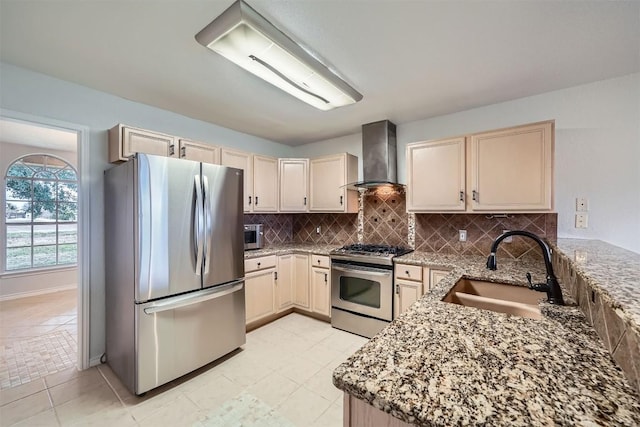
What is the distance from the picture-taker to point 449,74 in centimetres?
199

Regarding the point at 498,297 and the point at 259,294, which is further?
the point at 259,294

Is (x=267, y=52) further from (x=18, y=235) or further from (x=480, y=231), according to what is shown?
(x=18, y=235)

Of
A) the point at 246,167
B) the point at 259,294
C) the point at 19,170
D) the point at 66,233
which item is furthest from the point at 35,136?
the point at 259,294

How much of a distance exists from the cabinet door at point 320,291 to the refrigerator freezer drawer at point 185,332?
0.97m

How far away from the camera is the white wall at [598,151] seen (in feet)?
6.59

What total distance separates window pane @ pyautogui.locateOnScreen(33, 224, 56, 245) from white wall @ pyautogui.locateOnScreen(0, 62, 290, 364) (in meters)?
3.43

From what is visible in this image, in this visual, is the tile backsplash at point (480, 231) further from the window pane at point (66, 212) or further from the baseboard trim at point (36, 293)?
the window pane at point (66, 212)

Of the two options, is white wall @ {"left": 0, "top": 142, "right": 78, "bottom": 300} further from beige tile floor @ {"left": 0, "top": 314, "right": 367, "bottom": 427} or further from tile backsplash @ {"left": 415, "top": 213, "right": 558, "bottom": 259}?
tile backsplash @ {"left": 415, "top": 213, "right": 558, "bottom": 259}

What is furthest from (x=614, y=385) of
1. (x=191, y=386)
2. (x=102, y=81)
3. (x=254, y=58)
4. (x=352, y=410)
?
(x=102, y=81)

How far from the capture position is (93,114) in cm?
223

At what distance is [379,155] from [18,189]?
563 centimetres

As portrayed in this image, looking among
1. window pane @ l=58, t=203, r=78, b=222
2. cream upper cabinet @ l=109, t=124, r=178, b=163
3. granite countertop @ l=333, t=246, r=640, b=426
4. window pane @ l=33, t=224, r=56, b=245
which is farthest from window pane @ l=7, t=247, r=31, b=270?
granite countertop @ l=333, t=246, r=640, b=426

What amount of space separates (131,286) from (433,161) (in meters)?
2.79

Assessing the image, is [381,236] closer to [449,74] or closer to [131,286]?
[449,74]
